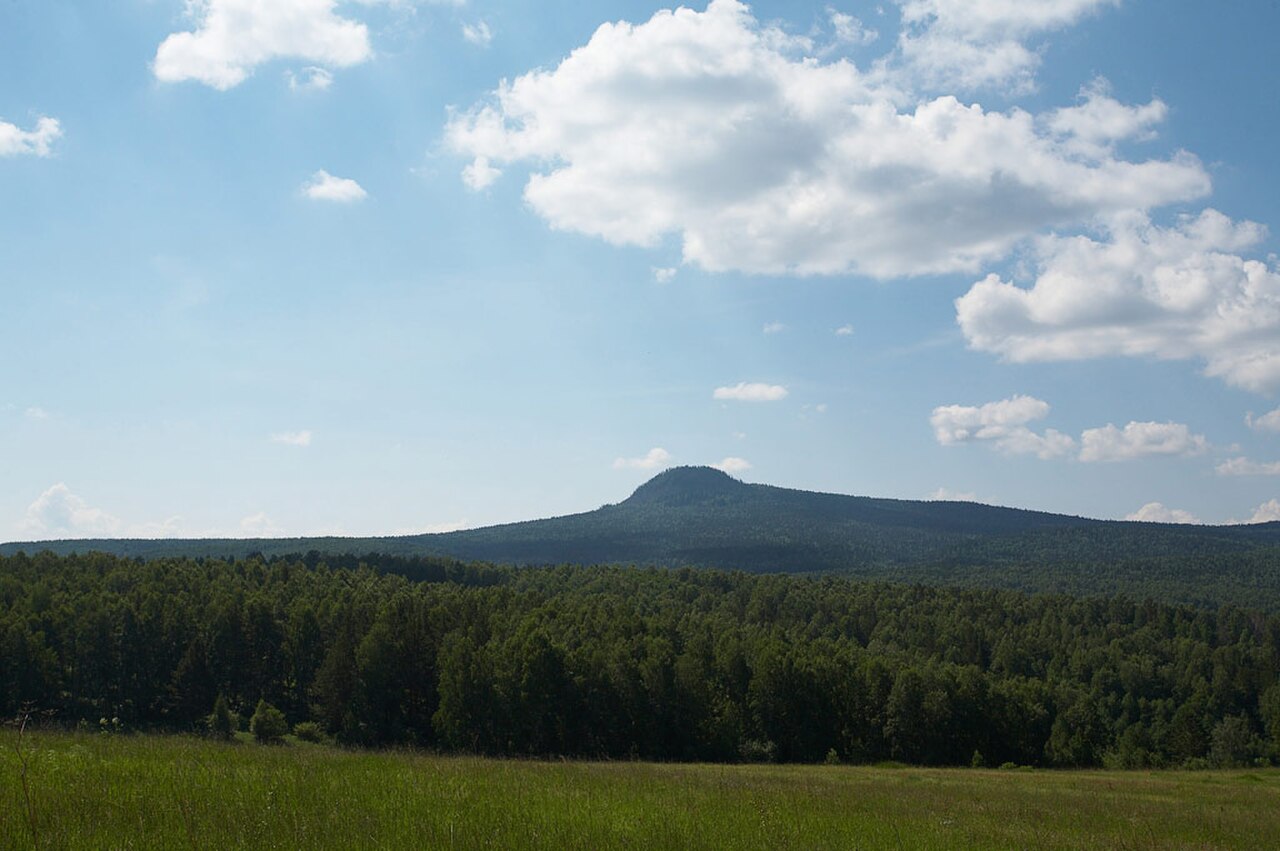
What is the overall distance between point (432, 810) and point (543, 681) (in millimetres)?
61001

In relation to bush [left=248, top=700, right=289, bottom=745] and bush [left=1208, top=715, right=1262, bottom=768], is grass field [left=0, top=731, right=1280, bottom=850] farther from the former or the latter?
bush [left=1208, top=715, right=1262, bottom=768]

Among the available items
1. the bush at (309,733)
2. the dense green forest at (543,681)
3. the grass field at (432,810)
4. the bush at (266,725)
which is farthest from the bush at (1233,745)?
the grass field at (432,810)

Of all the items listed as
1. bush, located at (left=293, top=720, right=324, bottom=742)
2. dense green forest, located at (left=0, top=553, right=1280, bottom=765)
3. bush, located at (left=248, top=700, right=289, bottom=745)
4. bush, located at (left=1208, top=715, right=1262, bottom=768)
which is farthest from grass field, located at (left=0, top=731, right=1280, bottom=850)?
bush, located at (left=1208, top=715, right=1262, bottom=768)

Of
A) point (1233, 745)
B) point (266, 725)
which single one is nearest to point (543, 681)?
point (266, 725)

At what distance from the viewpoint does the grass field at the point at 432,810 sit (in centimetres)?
928

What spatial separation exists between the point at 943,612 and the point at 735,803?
15016cm

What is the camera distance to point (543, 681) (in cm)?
6975

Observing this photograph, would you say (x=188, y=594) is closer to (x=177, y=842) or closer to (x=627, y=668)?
(x=627, y=668)

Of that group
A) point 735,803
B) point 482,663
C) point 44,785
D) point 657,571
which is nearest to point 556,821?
point 735,803

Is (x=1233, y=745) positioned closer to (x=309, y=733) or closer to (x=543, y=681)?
(x=543, y=681)

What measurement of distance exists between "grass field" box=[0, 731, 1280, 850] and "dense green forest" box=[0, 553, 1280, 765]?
44112 millimetres

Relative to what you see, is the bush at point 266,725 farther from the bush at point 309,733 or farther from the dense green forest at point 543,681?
the dense green forest at point 543,681

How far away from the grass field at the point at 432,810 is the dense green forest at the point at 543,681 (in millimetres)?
44112

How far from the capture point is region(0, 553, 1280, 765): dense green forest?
7194 centimetres
